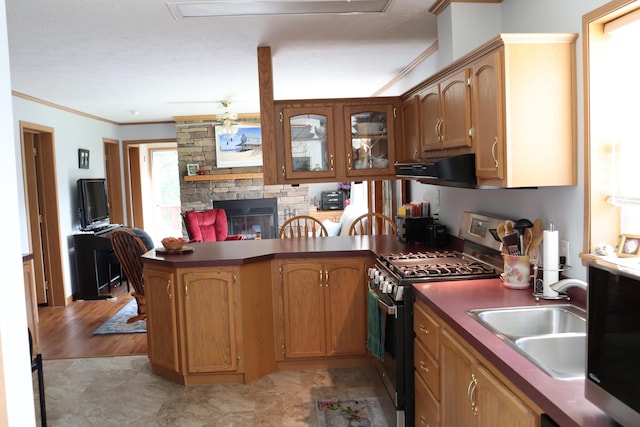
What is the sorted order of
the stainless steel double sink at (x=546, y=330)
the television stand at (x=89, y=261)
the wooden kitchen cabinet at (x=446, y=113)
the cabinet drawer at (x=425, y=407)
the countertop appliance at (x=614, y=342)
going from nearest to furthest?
the countertop appliance at (x=614, y=342) < the stainless steel double sink at (x=546, y=330) < the cabinet drawer at (x=425, y=407) < the wooden kitchen cabinet at (x=446, y=113) < the television stand at (x=89, y=261)

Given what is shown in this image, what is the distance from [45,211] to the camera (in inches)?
239

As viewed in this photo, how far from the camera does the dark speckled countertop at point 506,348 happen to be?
1.25 metres

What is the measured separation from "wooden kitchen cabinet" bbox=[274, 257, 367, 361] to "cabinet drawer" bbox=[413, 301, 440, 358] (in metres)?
1.14

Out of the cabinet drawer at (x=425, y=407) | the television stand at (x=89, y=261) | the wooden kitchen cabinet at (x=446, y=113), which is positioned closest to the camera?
the cabinet drawer at (x=425, y=407)

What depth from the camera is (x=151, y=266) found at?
3.62m

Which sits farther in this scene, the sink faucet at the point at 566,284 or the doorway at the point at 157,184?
the doorway at the point at 157,184

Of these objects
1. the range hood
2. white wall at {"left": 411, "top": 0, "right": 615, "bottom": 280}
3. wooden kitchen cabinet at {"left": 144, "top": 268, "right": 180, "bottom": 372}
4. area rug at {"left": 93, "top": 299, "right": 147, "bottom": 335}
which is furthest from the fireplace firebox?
the range hood

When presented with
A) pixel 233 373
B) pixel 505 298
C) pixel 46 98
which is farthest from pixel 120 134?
pixel 505 298

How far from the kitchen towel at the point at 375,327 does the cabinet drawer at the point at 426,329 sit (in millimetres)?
369

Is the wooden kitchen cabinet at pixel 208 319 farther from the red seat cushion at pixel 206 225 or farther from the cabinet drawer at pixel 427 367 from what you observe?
the red seat cushion at pixel 206 225

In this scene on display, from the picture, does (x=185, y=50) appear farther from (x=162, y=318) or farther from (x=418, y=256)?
(x=418, y=256)

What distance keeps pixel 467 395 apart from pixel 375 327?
1184 mm

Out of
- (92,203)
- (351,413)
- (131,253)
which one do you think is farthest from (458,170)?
(92,203)

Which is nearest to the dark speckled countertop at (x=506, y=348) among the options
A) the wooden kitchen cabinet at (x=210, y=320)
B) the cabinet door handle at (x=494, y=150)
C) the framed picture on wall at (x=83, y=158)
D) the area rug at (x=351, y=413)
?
the cabinet door handle at (x=494, y=150)
